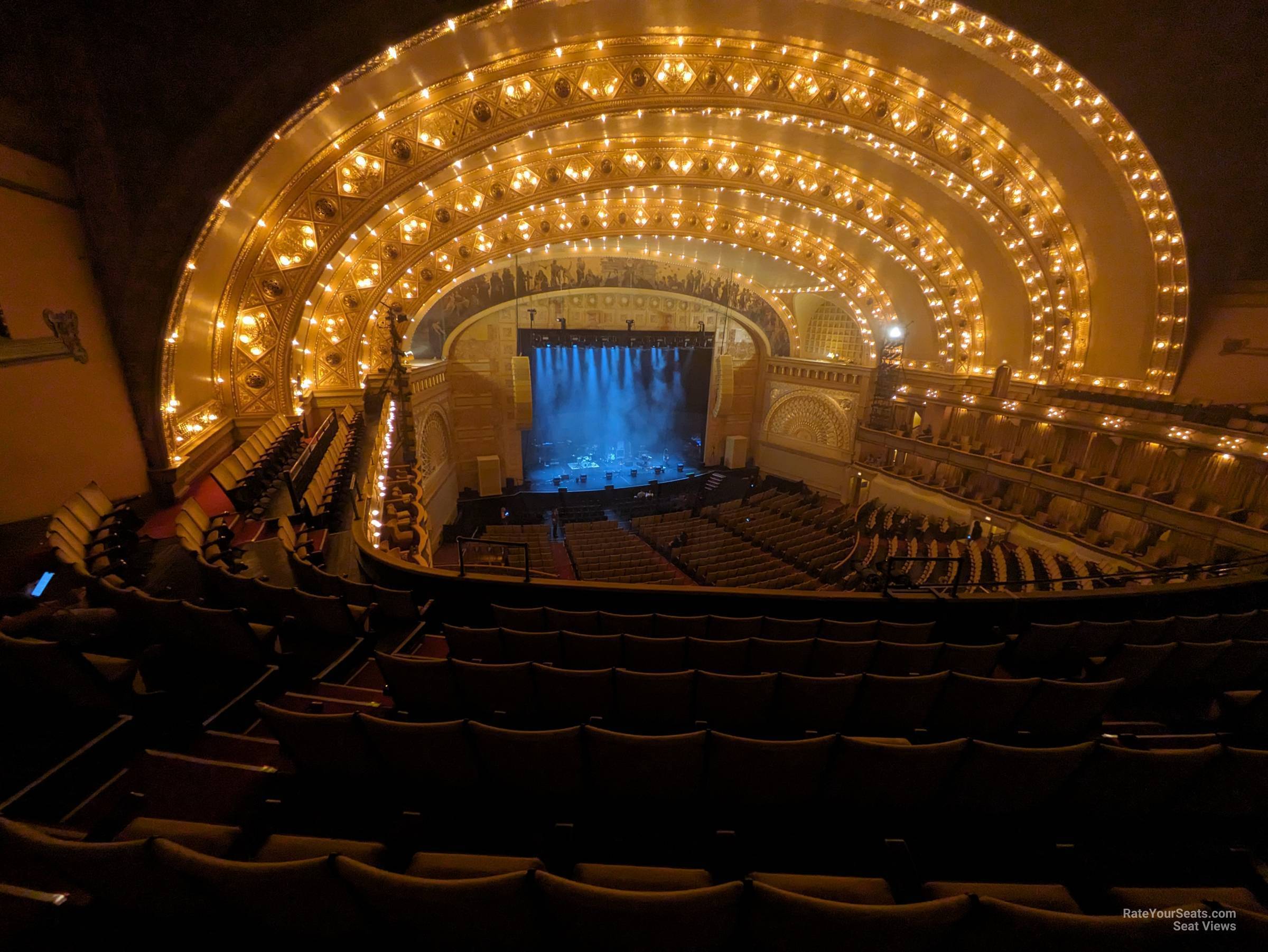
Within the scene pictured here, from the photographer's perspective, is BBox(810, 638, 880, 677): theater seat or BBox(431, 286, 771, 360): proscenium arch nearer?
BBox(810, 638, 880, 677): theater seat

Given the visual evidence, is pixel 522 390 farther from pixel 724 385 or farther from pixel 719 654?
pixel 719 654

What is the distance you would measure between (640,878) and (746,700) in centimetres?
142

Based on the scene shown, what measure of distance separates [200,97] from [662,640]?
915cm

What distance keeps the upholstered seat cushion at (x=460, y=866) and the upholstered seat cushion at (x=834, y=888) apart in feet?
3.33

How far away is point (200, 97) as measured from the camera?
635 cm

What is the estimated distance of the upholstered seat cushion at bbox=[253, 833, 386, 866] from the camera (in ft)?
6.70

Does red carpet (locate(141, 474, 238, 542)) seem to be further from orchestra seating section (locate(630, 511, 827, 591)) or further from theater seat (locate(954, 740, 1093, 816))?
orchestra seating section (locate(630, 511, 827, 591))

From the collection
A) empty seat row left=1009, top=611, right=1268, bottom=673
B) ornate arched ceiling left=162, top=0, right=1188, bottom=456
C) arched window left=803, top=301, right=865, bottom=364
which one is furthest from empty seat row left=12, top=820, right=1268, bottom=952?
arched window left=803, top=301, right=865, bottom=364

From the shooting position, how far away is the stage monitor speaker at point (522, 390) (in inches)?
746

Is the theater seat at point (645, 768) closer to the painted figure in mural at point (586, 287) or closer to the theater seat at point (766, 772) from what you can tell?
the theater seat at point (766, 772)

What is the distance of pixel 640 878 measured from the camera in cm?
207

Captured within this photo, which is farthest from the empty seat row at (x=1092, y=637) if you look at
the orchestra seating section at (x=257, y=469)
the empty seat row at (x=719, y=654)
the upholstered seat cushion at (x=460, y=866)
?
the orchestra seating section at (x=257, y=469)

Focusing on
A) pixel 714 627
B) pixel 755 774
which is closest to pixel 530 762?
pixel 755 774

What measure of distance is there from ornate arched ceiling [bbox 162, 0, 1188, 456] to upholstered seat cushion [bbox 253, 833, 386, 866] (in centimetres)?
870
